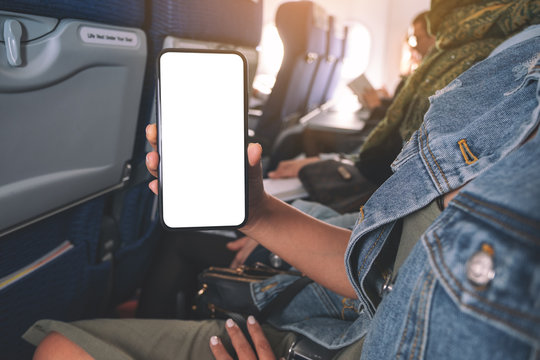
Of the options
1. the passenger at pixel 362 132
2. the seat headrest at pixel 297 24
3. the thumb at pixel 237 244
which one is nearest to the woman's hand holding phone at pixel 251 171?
the thumb at pixel 237 244

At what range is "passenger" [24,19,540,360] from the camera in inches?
10.4

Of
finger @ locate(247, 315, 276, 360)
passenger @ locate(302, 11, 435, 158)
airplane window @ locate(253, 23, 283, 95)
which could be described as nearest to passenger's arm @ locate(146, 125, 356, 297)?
finger @ locate(247, 315, 276, 360)

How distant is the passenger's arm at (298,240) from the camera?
594 millimetres

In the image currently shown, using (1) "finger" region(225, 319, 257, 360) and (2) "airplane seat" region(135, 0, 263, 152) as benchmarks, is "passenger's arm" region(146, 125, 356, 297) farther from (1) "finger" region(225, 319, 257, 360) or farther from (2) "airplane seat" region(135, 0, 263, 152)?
(2) "airplane seat" region(135, 0, 263, 152)

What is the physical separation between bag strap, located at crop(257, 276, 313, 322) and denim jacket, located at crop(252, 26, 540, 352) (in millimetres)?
34

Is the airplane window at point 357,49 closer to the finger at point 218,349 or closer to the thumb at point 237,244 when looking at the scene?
the thumb at point 237,244

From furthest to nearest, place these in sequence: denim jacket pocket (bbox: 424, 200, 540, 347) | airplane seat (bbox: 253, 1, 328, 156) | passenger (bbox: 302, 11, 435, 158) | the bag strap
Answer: airplane seat (bbox: 253, 1, 328, 156) < passenger (bbox: 302, 11, 435, 158) < the bag strap < denim jacket pocket (bbox: 424, 200, 540, 347)

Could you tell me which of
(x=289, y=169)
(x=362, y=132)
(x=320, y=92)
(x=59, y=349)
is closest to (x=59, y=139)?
(x=59, y=349)

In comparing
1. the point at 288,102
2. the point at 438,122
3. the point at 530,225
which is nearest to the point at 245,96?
the point at 438,122

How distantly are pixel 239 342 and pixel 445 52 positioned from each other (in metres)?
0.91

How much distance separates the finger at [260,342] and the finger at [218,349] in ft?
0.16

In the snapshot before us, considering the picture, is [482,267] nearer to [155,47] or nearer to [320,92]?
[155,47]

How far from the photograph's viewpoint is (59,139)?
0.61 metres

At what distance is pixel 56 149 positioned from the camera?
61 cm
